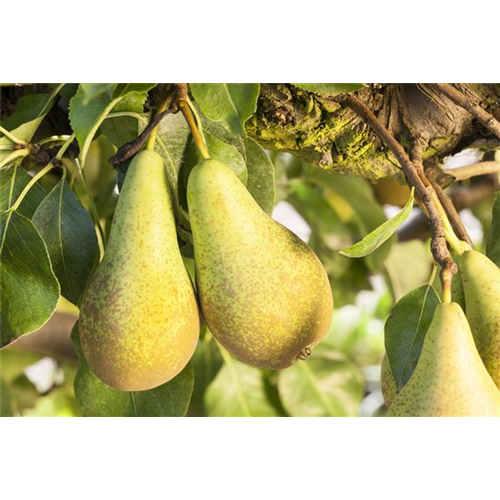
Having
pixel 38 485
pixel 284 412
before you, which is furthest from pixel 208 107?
pixel 284 412

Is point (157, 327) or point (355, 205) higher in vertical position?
point (355, 205)

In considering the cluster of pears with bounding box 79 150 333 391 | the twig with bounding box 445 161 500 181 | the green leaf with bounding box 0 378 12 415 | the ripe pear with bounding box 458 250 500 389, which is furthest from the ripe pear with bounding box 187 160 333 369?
the green leaf with bounding box 0 378 12 415

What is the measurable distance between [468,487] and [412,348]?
12 cm

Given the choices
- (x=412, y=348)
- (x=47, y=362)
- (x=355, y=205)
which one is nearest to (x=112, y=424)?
(x=412, y=348)

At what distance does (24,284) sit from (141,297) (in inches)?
4.8

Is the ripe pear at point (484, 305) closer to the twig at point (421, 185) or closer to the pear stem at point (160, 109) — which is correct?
the twig at point (421, 185)

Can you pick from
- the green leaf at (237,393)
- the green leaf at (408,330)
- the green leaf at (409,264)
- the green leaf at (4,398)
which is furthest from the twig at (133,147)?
the green leaf at (409,264)

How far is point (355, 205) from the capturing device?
1.28 m

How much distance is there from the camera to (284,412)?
1206mm

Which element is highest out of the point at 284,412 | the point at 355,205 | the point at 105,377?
the point at 355,205
